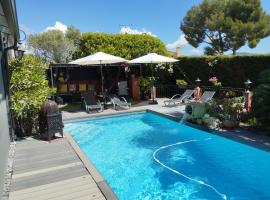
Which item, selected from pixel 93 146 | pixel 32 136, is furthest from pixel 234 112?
pixel 32 136

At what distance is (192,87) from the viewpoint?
1583 centimetres

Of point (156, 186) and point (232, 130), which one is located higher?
point (232, 130)

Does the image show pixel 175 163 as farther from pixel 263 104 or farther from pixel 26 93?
pixel 26 93

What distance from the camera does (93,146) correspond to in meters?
8.79

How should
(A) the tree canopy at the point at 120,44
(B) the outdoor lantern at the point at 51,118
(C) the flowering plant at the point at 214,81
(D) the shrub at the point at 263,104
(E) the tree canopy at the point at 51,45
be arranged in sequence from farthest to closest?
(E) the tree canopy at the point at 51,45
(A) the tree canopy at the point at 120,44
(C) the flowering plant at the point at 214,81
(D) the shrub at the point at 263,104
(B) the outdoor lantern at the point at 51,118

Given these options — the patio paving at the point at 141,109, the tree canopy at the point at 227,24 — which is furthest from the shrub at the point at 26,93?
the tree canopy at the point at 227,24

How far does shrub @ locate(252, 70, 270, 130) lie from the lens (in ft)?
26.5

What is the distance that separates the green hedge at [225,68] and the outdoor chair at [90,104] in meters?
6.54

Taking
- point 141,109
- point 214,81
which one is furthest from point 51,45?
point 214,81

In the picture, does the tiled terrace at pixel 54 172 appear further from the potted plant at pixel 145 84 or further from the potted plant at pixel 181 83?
the potted plant at pixel 181 83

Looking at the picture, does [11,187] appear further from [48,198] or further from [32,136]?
[32,136]

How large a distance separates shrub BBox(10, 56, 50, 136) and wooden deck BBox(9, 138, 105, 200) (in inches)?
42.2

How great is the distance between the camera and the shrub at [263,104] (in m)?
8.06

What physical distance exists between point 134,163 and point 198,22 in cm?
2946
